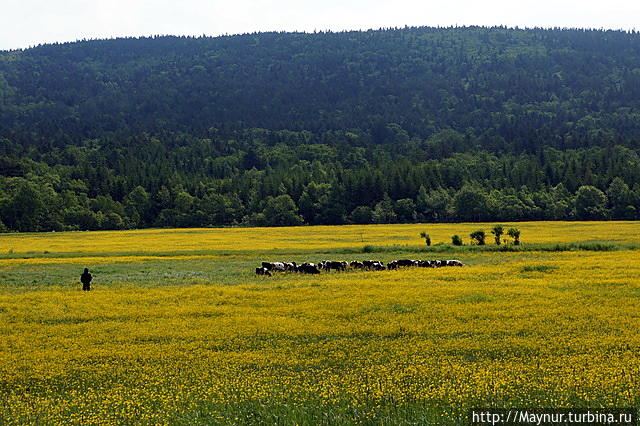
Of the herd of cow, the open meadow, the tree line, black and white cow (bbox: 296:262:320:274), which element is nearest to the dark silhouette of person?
the open meadow

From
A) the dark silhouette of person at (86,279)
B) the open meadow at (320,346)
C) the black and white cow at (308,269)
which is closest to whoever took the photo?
the open meadow at (320,346)

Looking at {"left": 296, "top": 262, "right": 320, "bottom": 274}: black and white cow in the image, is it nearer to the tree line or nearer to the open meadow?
the open meadow

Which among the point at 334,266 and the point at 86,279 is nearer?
the point at 86,279

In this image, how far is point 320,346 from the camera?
20.8m

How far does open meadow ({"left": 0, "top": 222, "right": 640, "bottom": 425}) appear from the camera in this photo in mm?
14367

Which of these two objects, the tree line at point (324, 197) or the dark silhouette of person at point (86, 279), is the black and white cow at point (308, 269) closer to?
the dark silhouette of person at point (86, 279)

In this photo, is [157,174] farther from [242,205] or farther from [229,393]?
[229,393]

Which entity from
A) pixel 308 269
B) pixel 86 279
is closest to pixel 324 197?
pixel 308 269

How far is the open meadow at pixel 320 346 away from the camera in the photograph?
14.4 meters

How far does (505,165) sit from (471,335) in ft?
588

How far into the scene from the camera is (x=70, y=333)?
24.7 m

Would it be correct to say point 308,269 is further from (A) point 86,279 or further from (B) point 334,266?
(A) point 86,279

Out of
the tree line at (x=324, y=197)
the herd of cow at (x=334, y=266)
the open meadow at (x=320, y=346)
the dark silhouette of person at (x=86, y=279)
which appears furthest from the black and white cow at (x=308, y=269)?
the tree line at (x=324, y=197)

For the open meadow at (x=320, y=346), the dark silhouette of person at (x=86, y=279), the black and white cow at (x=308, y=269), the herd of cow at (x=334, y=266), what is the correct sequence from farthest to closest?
1. the herd of cow at (x=334, y=266)
2. the black and white cow at (x=308, y=269)
3. the dark silhouette of person at (x=86, y=279)
4. the open meadow at (x=320, y=346)
